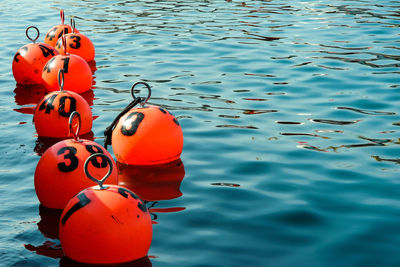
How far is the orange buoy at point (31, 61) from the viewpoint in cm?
1280

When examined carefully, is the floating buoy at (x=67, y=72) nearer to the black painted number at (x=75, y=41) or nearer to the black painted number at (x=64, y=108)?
the black painted number at (x=64, y=108)

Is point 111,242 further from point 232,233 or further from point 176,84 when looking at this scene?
point 176,84

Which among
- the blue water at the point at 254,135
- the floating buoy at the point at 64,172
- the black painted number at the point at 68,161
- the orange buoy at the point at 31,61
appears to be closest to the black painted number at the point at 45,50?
the orange buoy at the point at 31,61

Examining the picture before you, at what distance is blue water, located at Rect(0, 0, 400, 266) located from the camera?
20.9ft

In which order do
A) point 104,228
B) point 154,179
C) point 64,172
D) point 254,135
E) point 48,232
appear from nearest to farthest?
1. point 104,228
2. point 48,232
3. point 64,172
4. point 154,179
5. point 254,135

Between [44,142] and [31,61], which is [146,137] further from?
[31,61]

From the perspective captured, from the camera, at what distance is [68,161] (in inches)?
272

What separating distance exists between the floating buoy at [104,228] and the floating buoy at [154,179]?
1.72m

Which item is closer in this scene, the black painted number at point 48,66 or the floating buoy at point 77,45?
the black painted number at point 48,66

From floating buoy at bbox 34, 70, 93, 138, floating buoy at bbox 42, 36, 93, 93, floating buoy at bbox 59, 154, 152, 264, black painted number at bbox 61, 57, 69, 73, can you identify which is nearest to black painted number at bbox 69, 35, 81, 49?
floating buoy at bbox 42, 36, 93, 93

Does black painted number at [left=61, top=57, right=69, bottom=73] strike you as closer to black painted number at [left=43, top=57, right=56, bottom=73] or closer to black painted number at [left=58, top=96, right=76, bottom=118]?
black painted number at [left=43, top=57, right=56, bottom=73]

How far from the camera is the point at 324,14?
20.2m

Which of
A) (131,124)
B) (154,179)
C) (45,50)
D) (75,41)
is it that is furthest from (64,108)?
(75,41)

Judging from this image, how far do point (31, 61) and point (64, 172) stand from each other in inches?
258
